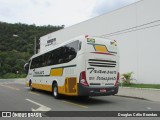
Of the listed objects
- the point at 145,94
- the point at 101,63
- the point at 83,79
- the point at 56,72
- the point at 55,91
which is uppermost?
the point at 101,63

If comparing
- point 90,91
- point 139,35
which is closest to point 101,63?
point 90,91

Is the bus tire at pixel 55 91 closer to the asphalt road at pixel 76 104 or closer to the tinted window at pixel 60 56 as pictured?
the asphalt road at pixel 76 104

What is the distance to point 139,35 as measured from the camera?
29.2 m

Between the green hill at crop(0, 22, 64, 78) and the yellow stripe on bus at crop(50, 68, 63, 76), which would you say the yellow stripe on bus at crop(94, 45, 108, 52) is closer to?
the yellow stripe on bus at crop(50, 68, 63, 76)

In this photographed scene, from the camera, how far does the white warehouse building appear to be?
89.2 ft

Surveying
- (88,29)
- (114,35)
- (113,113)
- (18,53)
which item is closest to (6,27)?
(18,53)

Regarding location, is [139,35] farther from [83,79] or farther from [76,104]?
[76,104]

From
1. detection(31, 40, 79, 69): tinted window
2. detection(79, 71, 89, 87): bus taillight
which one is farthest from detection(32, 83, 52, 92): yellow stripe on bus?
detection(79, 71, 89, 87): bus taillight

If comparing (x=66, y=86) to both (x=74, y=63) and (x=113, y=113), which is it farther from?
(x=113, y=113)

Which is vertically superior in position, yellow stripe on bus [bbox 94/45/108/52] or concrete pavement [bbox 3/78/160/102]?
yellow stripe on bus [bbox 94/45/108/52]

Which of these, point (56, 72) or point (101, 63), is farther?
point (56, 72)

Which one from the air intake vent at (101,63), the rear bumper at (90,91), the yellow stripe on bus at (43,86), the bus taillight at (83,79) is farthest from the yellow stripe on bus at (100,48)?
the yellow stripe on bus at (43,86)

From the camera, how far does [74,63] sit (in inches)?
618

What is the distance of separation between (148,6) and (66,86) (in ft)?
51.2
